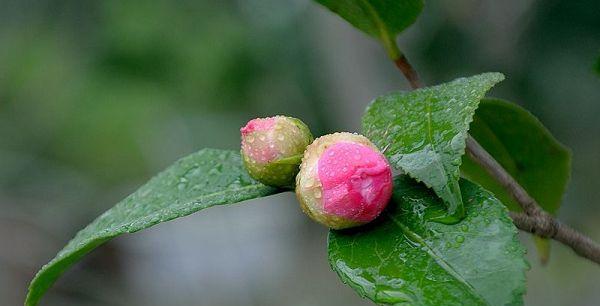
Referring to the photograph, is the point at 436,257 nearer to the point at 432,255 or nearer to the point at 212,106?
the point at 432,255

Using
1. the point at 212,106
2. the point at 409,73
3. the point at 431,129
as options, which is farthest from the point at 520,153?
the point at 212,106

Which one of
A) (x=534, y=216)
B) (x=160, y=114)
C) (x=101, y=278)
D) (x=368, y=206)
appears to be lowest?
(x=101, y=278)

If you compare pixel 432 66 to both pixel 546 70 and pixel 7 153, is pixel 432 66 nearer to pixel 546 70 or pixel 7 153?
pixel 546 70

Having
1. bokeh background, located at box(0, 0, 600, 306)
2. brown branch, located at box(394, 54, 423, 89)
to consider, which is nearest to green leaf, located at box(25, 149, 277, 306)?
brown branch, located at box(394, 54, 423, 89)

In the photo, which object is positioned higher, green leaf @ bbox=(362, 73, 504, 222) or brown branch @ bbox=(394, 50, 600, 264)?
green leaf @ bbox=(362, 73, 504, 222)

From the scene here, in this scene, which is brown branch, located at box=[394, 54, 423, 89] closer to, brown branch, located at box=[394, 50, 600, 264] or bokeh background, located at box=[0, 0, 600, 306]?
brown branch, located at box=[394, 50, 600, 264]

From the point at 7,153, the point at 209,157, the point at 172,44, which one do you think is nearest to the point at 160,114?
the point at 172,44

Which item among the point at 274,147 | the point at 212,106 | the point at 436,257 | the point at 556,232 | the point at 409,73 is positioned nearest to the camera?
the point at 436,257
